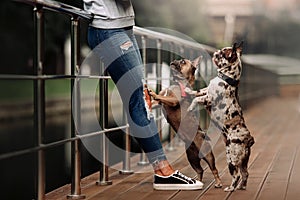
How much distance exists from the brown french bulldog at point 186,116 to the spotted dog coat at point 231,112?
162 mm

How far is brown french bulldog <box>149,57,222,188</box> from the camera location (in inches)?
132

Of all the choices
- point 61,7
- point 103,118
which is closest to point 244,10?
point 103,118

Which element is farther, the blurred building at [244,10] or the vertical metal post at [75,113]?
the blurred building at [244,10]

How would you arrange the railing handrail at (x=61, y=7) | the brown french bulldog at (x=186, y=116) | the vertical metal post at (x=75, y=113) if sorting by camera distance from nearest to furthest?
the railing handrail at (x=61, y=7)
the vertical metal post at (x=75, y=113)
the brown french bulldog at (x=186, y=116)

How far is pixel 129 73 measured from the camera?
3.18 metres

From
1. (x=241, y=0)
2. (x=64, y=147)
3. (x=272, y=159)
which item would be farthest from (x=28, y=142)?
(x=241, y=0)

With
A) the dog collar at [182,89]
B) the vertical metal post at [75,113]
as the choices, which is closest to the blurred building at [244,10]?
the dog collar at [182,89]

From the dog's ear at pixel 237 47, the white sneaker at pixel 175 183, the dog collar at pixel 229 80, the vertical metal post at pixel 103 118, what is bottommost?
the white sneaker at pixel 175 183

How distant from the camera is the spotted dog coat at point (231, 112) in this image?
Answer: 10.4ft

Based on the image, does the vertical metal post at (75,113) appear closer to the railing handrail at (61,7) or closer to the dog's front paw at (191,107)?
the railing handrail at (61,7)

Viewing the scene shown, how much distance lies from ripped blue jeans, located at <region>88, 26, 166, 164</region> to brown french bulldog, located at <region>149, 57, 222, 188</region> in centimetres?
15

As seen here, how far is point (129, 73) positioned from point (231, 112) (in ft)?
1.48

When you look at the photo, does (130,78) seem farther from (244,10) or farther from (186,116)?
(244,10)

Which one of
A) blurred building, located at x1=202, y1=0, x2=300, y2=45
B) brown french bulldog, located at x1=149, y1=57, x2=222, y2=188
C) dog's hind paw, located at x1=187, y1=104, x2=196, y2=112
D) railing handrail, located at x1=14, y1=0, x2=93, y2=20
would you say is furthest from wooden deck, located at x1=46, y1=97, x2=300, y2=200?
blurred building, located at x1=202, y1=0, x2=300, y2=45
